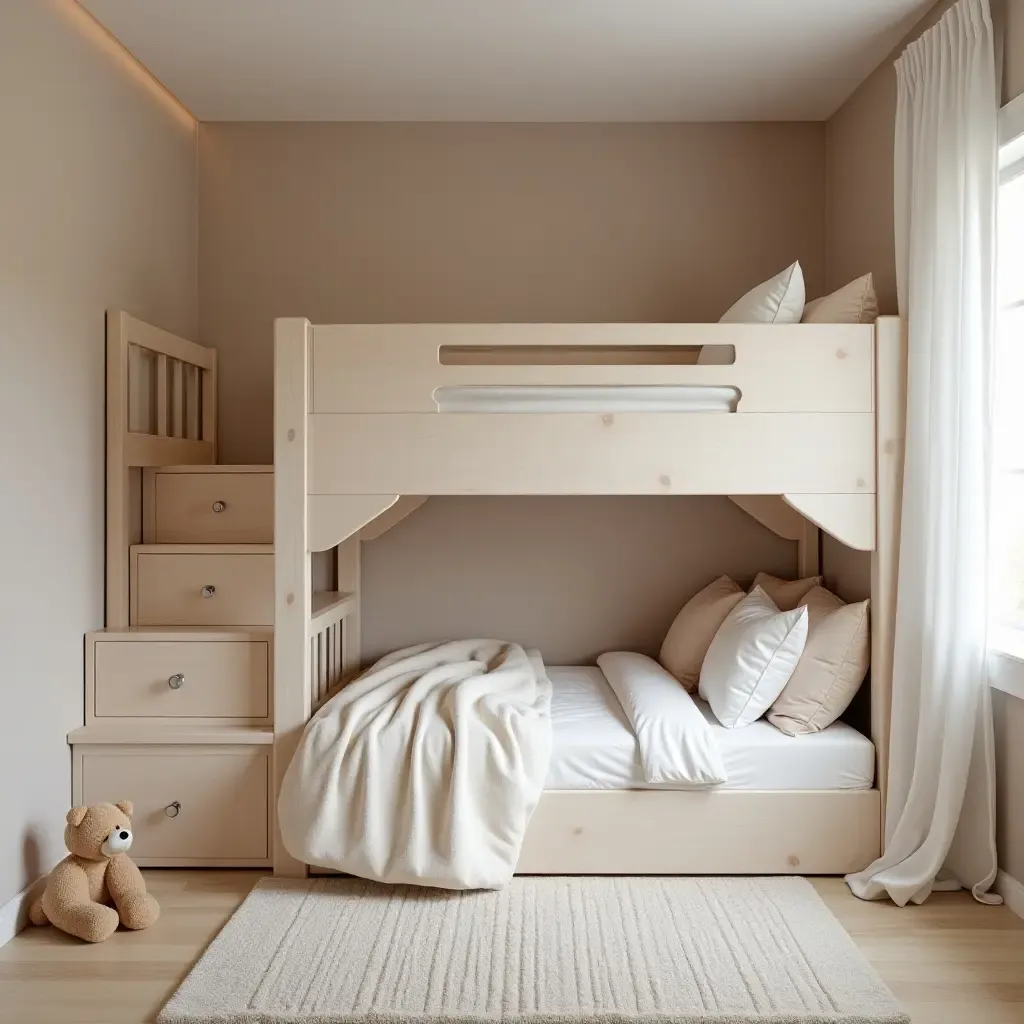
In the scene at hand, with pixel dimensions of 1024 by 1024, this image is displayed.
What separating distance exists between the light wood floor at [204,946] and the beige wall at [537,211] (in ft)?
6.57

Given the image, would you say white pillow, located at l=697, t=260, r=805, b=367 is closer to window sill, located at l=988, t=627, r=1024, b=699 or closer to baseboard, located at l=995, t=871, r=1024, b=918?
window sill, located at l=988, t=627, r=1024, b=699

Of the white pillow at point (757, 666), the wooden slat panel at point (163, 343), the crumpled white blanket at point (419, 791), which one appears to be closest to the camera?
the crumpled white blanket at point (419, 791)

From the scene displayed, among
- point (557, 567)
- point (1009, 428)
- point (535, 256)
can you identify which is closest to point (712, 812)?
point (557, 567)

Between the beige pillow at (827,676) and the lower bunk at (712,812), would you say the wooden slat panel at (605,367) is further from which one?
the lower bunk at (712,812)

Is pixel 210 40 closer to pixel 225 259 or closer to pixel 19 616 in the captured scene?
pixel 225 259

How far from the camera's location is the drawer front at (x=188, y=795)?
2629mm

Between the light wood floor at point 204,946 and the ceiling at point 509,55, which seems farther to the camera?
the ceiling at point 509,55

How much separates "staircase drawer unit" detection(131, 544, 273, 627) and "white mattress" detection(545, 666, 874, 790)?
98cm

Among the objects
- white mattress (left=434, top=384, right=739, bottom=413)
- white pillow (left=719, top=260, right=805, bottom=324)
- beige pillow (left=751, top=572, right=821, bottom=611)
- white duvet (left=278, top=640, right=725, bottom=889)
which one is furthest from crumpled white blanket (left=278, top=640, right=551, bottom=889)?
white pillow (left=719, top=260, right=805, bottom=324)

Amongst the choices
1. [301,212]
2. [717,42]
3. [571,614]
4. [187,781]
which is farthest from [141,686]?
[717,42]

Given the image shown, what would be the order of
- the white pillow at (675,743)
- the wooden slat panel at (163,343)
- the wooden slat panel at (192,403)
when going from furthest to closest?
the wooden slat panel at (192,403), the wooden slat panel at (163,343), the white pillow at (675,743)

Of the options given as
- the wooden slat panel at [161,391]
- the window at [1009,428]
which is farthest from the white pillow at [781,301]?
the wooden slat panel at [161,391]

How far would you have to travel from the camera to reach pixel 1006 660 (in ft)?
7.64

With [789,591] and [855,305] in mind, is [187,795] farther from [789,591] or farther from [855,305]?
[855,305]
